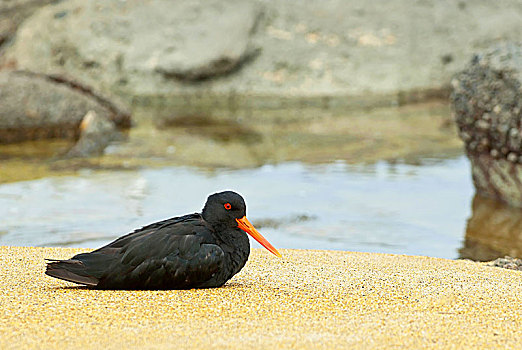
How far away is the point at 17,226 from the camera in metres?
5.12

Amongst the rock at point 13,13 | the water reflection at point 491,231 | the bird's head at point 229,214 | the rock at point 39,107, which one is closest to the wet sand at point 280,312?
the bird's head at point 229,214

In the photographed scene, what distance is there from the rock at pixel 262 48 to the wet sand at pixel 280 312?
29.1 feet

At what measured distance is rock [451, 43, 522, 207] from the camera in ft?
17.7

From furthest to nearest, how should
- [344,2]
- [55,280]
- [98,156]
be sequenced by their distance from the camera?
[344,2], [98,156], [55,280]

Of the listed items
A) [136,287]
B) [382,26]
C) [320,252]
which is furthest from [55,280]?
[382,26]

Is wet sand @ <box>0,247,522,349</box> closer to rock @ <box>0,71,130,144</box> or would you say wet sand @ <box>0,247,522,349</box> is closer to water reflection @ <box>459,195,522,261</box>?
water reflection @ <box>459,195,522,261</box>

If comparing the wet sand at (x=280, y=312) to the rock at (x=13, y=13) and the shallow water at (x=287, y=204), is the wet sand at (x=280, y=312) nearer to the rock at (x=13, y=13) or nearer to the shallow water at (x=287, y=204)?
the shallow water at (x=287, y=204)

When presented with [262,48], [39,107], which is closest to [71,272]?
[39,107]

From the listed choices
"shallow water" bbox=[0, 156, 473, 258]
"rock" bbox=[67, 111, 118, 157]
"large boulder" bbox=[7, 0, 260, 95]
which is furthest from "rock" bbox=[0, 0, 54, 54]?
"shallow water" bbox=[0, 156, 473, 258]

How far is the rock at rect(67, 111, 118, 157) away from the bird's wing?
198 inches

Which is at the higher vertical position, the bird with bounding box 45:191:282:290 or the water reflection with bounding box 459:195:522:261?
the bird with bounding box 45:191:282:290

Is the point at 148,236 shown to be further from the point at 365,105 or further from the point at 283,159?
the point at 365,105

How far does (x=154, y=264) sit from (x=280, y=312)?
0.52 m

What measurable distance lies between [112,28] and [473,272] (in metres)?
10.0
